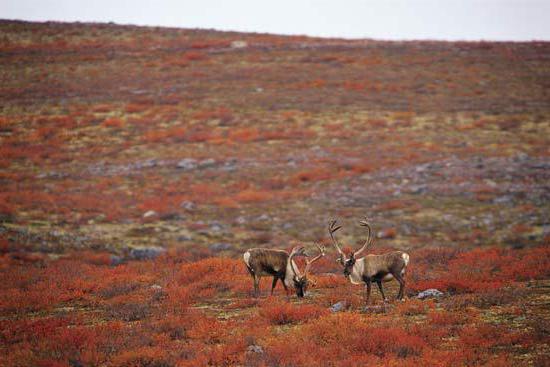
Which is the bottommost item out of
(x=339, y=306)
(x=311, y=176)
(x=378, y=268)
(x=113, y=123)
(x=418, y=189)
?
(x=339, y=306)

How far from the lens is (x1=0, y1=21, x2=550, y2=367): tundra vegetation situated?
32.1ft

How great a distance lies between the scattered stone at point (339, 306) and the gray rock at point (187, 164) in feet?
68.8

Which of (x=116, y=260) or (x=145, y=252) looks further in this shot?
(x=145, y=252)

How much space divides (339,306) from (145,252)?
1003 centimetres

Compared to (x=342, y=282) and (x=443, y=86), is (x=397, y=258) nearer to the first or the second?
(x=342, y=282)

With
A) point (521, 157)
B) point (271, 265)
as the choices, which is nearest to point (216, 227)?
point (271, 265)

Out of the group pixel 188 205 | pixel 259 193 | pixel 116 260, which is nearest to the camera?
pixel 116 260

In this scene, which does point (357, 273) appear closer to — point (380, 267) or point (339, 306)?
point (380, 267)

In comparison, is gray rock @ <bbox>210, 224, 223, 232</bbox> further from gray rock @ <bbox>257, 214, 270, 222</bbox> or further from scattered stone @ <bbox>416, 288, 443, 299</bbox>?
scattered stone @ <bbox>416, 288, 443, 299</bbox>

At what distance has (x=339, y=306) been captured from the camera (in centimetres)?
1180

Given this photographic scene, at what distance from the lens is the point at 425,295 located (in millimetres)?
12492

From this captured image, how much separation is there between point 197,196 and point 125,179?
5534mm

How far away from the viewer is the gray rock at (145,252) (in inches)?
753

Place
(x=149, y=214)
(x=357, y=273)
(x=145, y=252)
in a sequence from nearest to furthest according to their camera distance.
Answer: (x=357, y=273)
(x=145, y=252)
(x=149, y=214)
